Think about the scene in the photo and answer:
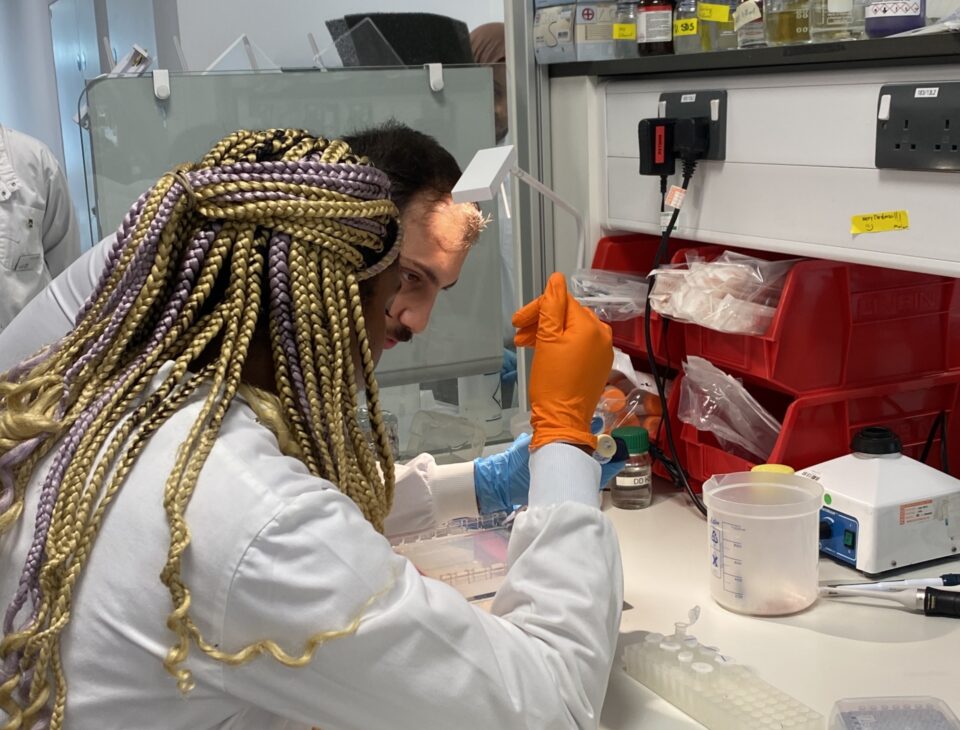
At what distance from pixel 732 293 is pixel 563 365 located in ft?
1.16

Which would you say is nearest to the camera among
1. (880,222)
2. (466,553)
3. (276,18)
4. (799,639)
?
(799,639)

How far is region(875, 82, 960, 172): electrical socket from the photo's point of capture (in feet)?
3.87

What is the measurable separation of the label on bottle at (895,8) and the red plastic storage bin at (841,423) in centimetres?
51

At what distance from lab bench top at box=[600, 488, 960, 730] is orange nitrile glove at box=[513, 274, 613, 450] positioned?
9.6 inches

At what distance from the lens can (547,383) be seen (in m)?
1.26

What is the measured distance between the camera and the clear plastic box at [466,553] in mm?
1334

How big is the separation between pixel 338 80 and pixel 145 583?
1343 millimetres

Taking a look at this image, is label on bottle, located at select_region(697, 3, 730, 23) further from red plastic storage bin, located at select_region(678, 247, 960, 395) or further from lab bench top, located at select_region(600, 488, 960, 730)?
lab bench top, located at select_region(600, 488, 960, 730)

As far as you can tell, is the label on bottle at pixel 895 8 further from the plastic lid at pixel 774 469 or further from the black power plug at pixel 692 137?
the plastic lid at pixel 774 469

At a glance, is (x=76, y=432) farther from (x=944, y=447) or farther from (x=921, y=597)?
(x=944, y=447)

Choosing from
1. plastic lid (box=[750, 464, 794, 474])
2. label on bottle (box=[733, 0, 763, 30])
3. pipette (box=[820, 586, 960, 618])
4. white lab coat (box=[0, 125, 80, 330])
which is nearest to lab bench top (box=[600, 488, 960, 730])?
pipette (box=[820, 586, 960, 618])

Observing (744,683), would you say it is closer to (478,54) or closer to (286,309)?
(286,309)

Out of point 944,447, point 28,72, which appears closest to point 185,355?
point 944,447

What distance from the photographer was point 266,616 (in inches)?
29.7
